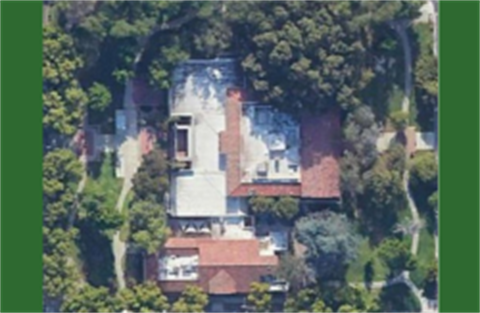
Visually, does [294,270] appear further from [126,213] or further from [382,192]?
[126,213]

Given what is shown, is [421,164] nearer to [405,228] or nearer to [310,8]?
[405,228]

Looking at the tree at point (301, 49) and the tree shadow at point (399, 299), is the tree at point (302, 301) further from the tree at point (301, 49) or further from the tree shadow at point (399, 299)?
the tree at point (301, 49)

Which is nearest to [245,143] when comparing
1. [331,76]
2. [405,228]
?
[331,76]

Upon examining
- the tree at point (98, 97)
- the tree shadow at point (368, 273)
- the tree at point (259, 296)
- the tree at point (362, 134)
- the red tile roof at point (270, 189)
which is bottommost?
the tree at point (259, 296)

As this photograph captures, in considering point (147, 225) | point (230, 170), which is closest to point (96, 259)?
point (147, 225)

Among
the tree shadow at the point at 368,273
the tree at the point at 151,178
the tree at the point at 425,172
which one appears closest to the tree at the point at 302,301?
the tree shadow at the point at 368,273

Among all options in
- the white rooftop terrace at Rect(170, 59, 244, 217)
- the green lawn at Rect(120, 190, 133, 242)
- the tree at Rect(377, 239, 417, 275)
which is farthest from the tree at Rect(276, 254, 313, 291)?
the green lawn at Rect(120, 190, 133, 242)

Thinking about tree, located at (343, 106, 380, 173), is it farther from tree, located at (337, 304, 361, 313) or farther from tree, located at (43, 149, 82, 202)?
tree, located at (43, 149, 82, 202)
